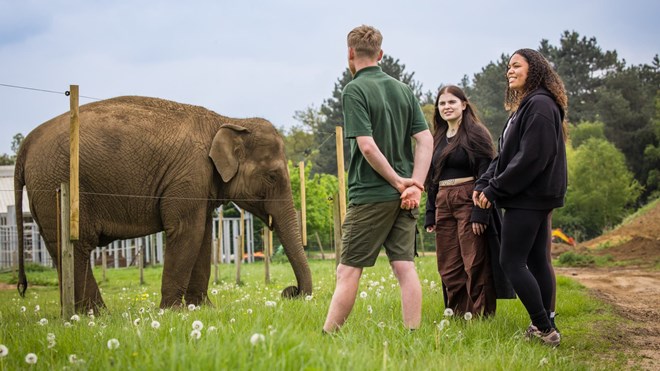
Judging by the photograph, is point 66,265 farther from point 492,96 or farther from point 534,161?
point 492,96

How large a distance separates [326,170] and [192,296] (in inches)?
1935

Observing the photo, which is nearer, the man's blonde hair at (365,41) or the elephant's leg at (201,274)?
the man's blonde hair at (365,41)

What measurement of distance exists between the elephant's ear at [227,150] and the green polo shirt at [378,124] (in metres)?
4.66

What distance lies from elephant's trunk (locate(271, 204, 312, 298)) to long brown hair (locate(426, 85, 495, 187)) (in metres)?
3.04

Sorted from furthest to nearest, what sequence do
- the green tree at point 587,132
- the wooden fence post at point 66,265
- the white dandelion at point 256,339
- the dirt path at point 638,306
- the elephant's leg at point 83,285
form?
the green tree at point 587,132 → the elephant's leg at point 83,285 → the wooden fence post at point 66,265 → the dirt path at point 638,306 → the white dandelion at point 256,339

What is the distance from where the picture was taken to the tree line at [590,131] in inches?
1949

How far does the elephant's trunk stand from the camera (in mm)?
9781

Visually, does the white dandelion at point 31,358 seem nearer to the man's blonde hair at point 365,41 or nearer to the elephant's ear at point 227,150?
the man's blonde hair at point 365,41

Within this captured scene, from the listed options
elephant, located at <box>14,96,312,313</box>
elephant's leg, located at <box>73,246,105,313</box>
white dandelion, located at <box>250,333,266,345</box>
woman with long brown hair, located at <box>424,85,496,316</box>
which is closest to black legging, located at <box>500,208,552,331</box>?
woman with long brown hair, located at <box>424,85,496,316</box>

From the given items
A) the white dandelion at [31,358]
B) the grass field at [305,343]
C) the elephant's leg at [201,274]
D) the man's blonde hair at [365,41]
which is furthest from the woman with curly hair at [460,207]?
the elephant's leg at [201,274]

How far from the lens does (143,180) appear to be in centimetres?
964

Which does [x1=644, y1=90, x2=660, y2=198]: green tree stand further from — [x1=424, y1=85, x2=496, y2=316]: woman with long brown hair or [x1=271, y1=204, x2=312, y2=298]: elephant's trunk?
[x1=424, y1=85, x2=496, y2=316]: woman with long brown hair

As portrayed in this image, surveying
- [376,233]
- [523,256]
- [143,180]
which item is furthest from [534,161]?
[143,180]

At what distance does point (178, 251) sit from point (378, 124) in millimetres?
4858
